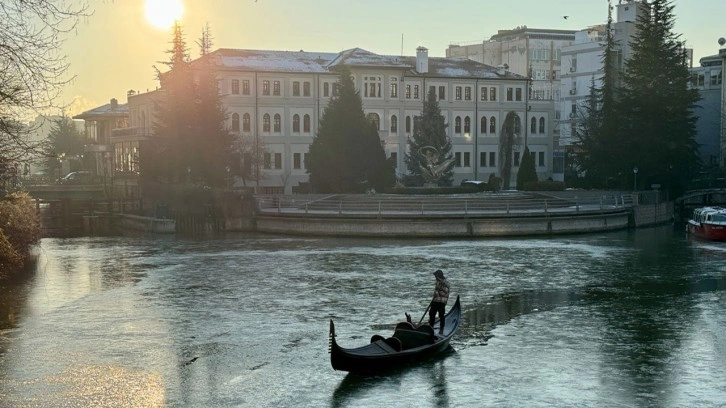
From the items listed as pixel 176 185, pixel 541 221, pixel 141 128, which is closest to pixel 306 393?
pixel 541 221

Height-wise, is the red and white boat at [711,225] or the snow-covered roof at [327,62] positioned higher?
the snow-covered roof at [327,62]

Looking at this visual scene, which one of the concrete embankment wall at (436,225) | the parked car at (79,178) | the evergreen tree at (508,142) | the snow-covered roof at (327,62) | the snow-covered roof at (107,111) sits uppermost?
the snow-covered roof at (327,62)

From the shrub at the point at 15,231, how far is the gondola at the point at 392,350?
17.9 meters

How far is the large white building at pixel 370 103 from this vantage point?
75438 millimetres

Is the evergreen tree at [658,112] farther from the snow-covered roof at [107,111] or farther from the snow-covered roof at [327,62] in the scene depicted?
the snow-covered roof at [107,111]

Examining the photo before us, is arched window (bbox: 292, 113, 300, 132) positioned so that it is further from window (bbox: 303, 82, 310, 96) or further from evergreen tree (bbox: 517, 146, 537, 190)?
evergreen tree (bbox: 517, 146, 537, 190)

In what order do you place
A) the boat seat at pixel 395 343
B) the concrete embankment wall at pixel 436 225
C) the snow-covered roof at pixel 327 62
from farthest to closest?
the snow-covered roof at pixel 327 62 → the concrete embankment wall at pixel 436 225 → the boat seat at pixel 395 343

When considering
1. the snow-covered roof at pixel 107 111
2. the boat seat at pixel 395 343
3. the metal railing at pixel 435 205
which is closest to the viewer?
the boat seat at pixel 395 343

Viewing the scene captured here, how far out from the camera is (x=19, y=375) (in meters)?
18.0

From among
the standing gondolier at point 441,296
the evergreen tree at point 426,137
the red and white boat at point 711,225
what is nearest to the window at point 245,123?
the evergreen tree at point 426,137

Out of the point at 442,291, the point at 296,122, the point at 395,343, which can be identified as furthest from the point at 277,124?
the point at 395,343

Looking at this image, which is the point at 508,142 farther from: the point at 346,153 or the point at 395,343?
the point at 395,343

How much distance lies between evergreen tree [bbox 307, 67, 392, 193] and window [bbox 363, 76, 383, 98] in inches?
622

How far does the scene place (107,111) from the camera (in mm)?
104562
